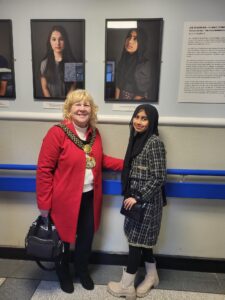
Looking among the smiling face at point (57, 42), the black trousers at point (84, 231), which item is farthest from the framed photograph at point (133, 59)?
the black trousers at point (84, 231)

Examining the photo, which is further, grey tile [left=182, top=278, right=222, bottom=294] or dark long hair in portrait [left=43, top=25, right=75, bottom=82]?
grey tile [left=182, top=278, right=222, bottom=294]

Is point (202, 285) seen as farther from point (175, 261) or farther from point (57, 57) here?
point (57, 57)

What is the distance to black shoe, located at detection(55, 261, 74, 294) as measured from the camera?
1.83m

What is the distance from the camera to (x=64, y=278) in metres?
1.86

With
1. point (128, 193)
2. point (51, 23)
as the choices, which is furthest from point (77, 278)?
point (51, 23)

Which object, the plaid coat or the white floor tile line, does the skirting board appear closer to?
the white floor tile line

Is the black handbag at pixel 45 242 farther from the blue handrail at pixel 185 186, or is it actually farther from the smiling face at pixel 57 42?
the smiling face at pixel 57 42

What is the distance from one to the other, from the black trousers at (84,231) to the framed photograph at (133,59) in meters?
0.73

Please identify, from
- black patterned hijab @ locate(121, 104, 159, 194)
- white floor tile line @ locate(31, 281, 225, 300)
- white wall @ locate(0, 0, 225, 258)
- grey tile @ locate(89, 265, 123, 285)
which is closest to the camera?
black patterned hijab @ locate(121, 104, 159, 194)

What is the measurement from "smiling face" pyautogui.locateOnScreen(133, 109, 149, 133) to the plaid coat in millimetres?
81

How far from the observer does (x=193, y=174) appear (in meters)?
1.82

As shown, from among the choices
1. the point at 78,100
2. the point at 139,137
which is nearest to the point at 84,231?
the point at 139,137

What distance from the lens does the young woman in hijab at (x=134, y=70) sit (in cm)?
171

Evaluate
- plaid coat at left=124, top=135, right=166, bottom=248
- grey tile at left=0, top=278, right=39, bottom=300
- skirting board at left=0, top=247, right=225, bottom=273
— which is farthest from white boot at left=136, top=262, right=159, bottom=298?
grey tile at left=0, top=278, right=39, bottom=300
